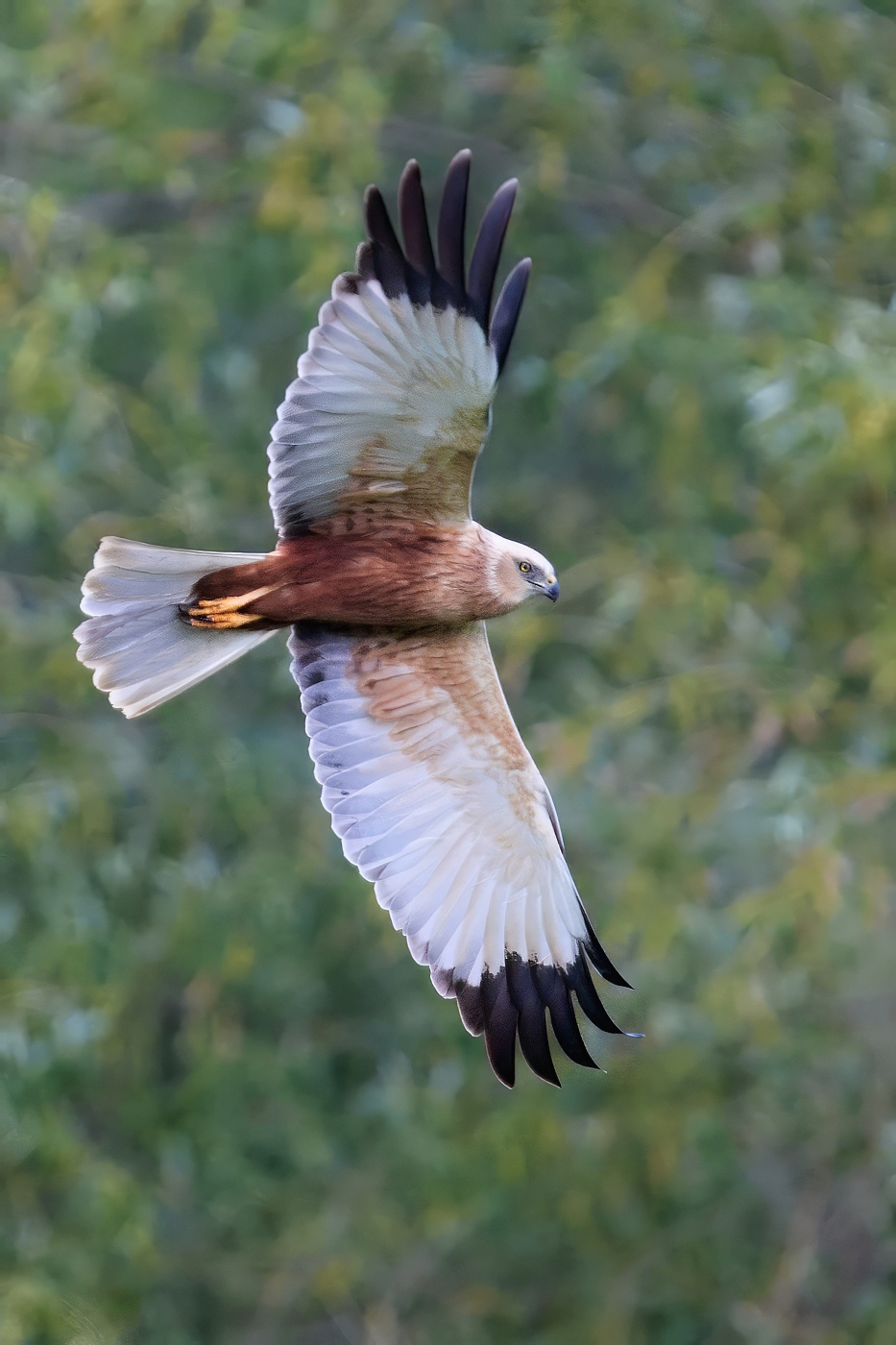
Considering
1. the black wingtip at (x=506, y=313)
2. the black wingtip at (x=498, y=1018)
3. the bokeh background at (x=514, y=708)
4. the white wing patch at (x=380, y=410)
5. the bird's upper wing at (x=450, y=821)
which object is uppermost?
the black wingtip at (x=506, y=313)

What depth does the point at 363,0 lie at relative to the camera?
25.3ft

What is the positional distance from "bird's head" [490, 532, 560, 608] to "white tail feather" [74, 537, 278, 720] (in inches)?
17.4

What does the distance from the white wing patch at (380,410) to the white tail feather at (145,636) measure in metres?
0.24

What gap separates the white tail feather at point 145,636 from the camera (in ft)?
12.1

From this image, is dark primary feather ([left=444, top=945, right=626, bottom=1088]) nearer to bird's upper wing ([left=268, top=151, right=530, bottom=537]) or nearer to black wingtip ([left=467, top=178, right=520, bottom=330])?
bird's upper wing ([left=268, top=151, right=530, bottom=537])

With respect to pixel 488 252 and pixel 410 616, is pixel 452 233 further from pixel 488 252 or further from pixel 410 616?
pixel 410 616

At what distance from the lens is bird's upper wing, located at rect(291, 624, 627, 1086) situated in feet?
13.0

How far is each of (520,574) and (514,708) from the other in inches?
158

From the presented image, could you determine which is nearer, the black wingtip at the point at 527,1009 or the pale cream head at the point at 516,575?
the pale cream head at the point at 516,575

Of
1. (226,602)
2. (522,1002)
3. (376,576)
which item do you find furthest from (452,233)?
(522,1002)

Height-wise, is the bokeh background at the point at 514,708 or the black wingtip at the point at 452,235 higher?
the black wingtip at the point at 452,235

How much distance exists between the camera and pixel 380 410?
3.44 m

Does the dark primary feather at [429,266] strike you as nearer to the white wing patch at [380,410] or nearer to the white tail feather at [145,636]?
the white wing patch at [380,410]

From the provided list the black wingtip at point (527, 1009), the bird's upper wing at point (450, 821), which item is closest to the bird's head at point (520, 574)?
the bird's upper wing at point (450, 821)
